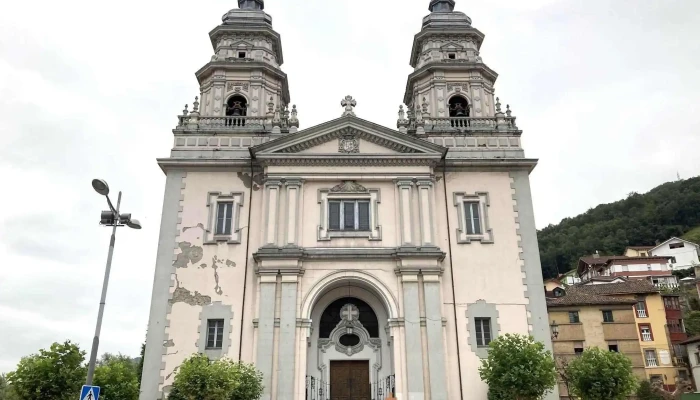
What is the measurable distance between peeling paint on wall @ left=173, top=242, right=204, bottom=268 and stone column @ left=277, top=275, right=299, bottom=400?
4135 mm

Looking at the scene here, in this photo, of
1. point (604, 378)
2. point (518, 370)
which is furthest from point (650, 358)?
point (518, 370)

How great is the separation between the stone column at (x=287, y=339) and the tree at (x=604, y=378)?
1140cm

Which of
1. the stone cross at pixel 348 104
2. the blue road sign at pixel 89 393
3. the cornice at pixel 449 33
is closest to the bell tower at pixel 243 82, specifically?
the stone cross at pixel 348 104

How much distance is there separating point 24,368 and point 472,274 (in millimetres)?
17583

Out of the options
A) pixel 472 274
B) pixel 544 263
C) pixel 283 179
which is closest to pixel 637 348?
pixel 472 274

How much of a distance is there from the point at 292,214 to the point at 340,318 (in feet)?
16.8

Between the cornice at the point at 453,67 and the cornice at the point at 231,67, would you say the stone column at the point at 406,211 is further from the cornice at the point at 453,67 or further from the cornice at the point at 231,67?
the cornice at the point at 231,67

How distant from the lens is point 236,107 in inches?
1171

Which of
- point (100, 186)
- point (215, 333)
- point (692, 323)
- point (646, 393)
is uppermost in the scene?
point (692, 323)

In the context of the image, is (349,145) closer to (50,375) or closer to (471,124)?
(471,124)

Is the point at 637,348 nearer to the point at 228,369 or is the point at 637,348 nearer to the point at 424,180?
the point at 424,180

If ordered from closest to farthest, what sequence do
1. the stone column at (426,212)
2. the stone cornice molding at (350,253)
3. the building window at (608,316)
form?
the stone cornice molding at (350,253) → the stone column at (426,212) → the building window at (608,316)

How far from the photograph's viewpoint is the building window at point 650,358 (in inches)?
1839

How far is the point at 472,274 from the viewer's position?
2523 cm
